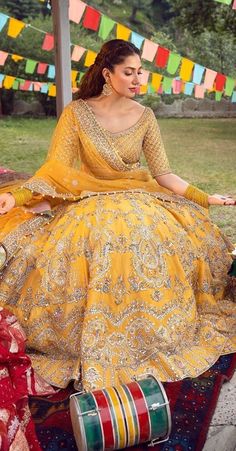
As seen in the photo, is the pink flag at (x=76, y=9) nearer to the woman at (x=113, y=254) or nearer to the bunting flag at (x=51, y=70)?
the woman at (x=113, y=254)

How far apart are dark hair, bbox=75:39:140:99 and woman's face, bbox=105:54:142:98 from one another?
23mm

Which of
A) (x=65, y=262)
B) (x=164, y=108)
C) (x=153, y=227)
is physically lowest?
(x=65, y=262)

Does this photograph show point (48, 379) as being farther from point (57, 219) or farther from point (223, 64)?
point (223, 64)

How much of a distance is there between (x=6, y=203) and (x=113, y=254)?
0.54 metres

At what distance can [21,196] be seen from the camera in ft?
8.21

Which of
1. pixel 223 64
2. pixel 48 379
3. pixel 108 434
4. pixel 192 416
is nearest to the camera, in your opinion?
pixel 108 434

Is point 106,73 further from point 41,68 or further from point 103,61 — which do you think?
point 41,68

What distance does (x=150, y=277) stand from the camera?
2.34 m

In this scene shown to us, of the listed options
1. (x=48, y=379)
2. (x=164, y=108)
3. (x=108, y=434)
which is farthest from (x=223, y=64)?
(x=108, y=434)

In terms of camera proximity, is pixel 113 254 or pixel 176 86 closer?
pixel 113 254

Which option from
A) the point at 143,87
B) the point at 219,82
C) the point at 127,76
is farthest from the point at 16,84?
the point at 127,76

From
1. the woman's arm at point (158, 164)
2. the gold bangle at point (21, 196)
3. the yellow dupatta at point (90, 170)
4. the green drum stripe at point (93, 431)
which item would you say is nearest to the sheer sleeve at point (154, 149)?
the woman's arm at point (158, 164)

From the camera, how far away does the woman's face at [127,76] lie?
8.52 feet

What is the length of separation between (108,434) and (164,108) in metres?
3.25
